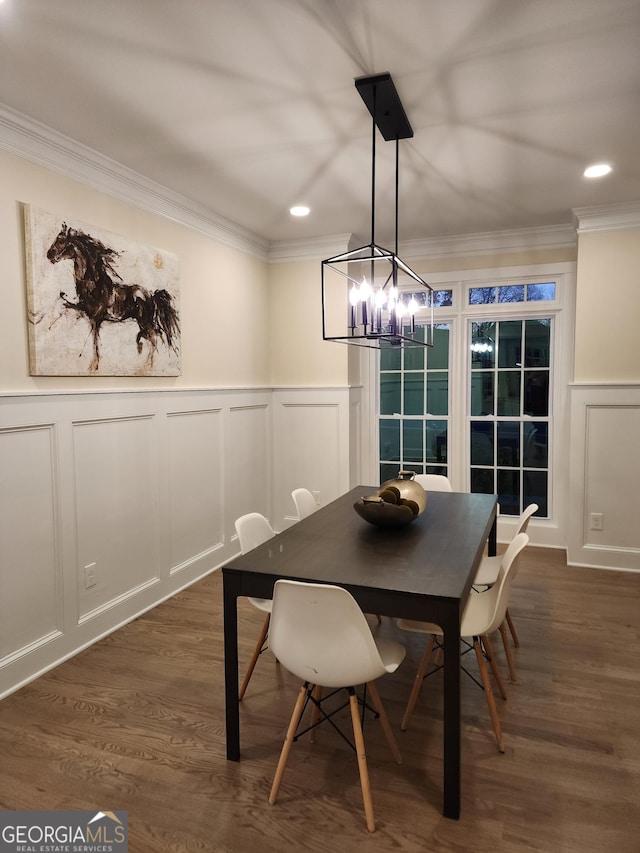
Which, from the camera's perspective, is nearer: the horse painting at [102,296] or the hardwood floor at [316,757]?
the hardwood floor at [316,757]

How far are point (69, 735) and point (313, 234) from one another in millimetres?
3866

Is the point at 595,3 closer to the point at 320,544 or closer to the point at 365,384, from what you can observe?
the point at 320,544

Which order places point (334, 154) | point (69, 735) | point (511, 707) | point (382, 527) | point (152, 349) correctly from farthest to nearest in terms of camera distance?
point (152, 349)
point (334, 154)
point (382, 527)
point (511, 707)
point (69, 735)

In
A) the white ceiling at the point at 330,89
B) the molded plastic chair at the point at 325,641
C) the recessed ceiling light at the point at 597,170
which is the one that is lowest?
the molded plastic chair at the point at 325,641

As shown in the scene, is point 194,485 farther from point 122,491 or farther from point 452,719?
point 452,719

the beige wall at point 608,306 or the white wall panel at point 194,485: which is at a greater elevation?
the beige wall at point 608,306

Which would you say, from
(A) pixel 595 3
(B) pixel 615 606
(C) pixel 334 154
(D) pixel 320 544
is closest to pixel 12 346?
(D) pixel 320 544

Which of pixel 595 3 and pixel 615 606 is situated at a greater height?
pixel 595 3

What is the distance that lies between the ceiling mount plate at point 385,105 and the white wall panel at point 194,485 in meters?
2.16

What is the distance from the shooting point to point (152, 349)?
139 inches

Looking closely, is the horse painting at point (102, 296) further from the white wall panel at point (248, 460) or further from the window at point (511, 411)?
the window at point (511, 411)

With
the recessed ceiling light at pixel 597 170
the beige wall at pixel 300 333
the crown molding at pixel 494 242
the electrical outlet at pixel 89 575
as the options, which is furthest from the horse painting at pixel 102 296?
the recessed ceiling light at pixel 597 170

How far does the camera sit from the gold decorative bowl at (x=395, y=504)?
8.51ft

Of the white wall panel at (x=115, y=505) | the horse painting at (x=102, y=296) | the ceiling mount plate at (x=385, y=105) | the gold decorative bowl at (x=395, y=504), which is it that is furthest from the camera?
the white wall panel at (x=115, y=505)
